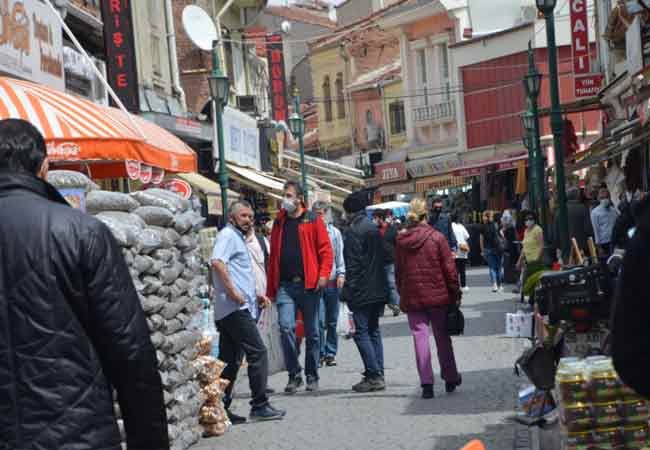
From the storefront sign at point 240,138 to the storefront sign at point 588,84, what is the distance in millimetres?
8102

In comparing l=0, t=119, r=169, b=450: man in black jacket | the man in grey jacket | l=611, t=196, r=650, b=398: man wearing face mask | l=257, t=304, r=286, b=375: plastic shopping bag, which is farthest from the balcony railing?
l=611, t=196, r=650, b=398: man wearing face mask

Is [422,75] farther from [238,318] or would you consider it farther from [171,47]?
[238,318]

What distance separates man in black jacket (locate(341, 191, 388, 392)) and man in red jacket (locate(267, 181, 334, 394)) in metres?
0.26

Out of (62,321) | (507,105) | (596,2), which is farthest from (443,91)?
(62,321)

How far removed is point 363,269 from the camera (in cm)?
1259

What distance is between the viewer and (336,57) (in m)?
69.6

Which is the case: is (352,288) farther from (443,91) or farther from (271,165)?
(443,91)

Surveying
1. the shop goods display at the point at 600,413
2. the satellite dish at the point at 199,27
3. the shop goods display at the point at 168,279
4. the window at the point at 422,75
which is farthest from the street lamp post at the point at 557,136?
the window at the point at 422,75

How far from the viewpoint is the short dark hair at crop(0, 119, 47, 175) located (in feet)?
13.2

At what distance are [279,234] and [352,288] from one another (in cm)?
91

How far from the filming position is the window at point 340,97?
69.1 meters

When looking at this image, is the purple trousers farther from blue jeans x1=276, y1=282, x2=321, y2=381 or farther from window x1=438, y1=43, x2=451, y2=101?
window x1=438, y1=43, x2=451, y2=101

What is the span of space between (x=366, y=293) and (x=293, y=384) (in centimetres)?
115

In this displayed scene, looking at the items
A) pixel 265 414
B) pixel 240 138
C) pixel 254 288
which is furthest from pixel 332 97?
pixel 265 414
